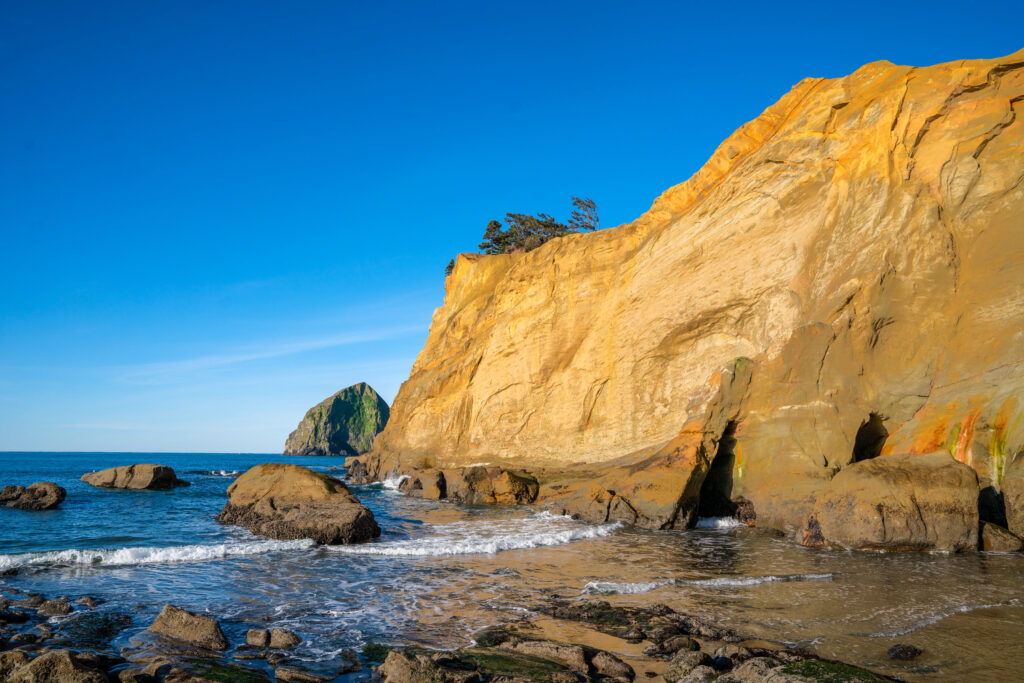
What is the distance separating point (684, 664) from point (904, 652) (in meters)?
2.79

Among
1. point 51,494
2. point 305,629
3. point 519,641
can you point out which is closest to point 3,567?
point 305,629

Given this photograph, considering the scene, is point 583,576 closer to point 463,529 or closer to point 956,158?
point 463,529

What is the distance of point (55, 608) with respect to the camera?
9969 mm

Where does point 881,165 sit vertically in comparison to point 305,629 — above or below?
above

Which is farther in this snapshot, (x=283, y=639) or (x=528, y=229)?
(x=528, y=229)

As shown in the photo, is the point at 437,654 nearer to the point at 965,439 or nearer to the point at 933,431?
the point at 965,439

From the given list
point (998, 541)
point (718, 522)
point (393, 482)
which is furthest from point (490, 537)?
point (393, 482)

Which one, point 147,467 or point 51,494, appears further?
point 147,467

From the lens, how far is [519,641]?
8.34 m

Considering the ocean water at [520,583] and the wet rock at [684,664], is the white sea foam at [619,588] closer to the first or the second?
the ocean water at [520,583]

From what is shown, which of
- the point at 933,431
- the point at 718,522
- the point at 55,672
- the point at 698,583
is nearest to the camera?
the point at 55,672

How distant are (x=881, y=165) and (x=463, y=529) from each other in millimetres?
17828

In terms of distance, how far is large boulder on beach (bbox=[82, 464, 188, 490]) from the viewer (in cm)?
3369

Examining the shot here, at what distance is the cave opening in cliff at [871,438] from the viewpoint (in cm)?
1895
